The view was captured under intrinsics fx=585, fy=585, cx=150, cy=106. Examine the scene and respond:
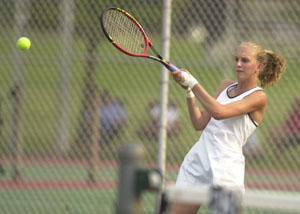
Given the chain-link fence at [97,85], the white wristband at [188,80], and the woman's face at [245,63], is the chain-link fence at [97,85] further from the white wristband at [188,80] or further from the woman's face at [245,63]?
the white wristband at [188,80]

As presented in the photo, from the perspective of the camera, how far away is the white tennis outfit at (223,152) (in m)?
3.75

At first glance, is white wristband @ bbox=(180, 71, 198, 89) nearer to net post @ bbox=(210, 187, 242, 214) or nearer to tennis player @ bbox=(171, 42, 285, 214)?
tennis player @ bbox=(171, 42, 285, 214)

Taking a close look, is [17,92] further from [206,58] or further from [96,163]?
[206,58]

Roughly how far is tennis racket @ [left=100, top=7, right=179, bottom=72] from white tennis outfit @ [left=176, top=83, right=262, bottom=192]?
754mm

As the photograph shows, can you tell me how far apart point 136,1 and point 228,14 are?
41.2 inches

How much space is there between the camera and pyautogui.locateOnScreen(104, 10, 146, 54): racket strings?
13.6 ft

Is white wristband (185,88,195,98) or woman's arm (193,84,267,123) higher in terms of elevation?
white wristband (185,88,195,98)

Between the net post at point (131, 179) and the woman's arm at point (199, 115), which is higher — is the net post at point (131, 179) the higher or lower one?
the higher one

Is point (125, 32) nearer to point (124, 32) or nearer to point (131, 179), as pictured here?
point (124, 32)

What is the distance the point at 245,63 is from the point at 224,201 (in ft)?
5.26

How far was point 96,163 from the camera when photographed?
6.65 m

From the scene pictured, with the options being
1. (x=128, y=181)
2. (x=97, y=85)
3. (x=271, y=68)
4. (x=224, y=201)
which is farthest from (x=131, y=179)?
(x=97, y=85)

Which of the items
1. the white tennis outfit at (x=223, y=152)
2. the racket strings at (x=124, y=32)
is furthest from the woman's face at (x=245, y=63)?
the racket strings at (x=124, y=32)

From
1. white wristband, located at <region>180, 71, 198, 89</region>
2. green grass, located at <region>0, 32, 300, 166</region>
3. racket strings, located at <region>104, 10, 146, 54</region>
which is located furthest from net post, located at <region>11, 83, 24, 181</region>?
white wristband, located at <region>180, 71, 198, 89</region>
